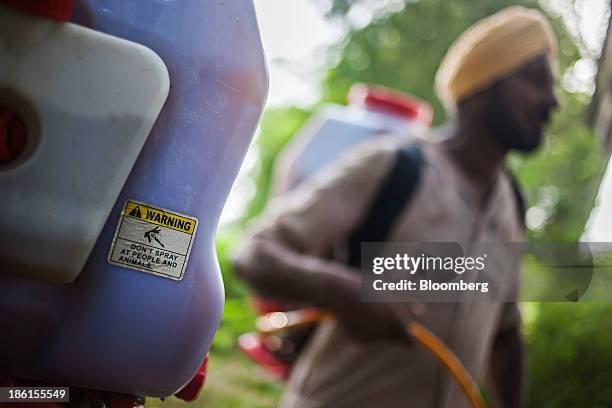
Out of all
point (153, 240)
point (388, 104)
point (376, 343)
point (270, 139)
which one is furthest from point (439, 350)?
point (270, 139)

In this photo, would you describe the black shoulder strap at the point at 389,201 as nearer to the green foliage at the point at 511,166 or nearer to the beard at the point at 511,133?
the beard at the point at 511,133

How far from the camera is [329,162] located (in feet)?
9.91

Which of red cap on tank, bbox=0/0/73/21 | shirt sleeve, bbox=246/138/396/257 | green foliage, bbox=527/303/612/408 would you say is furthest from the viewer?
green foliage, bbox=527/303/612/408

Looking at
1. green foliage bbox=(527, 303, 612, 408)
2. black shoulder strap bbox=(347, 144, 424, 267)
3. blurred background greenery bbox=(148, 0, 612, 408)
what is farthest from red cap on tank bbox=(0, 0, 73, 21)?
green foliage bbox=(527, 303, 612, 408)

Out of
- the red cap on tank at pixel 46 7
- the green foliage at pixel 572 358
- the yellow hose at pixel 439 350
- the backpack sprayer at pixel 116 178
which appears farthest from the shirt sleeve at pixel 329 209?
the green foliage at pixel 572 358

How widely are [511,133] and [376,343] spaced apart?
0.74m

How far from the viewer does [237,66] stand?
892 millimetres

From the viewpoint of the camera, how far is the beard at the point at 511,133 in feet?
7.59

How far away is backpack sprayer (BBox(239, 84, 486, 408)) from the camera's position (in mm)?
1929

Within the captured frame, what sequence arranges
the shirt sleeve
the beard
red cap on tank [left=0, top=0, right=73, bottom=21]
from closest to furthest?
red cap on tank [left=0, top=0, right=73, bottom=21] < the shirt sleeve < the beard

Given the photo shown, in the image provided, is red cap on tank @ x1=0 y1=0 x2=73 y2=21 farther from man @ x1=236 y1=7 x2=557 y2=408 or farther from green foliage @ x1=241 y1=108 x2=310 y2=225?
green foliage @ x1=241 y1=108 x2=310 y2=225

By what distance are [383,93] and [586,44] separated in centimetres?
133

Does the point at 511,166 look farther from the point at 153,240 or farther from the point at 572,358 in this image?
the point at 153,240

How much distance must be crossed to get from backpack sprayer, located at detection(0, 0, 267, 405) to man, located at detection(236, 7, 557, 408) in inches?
38.5
